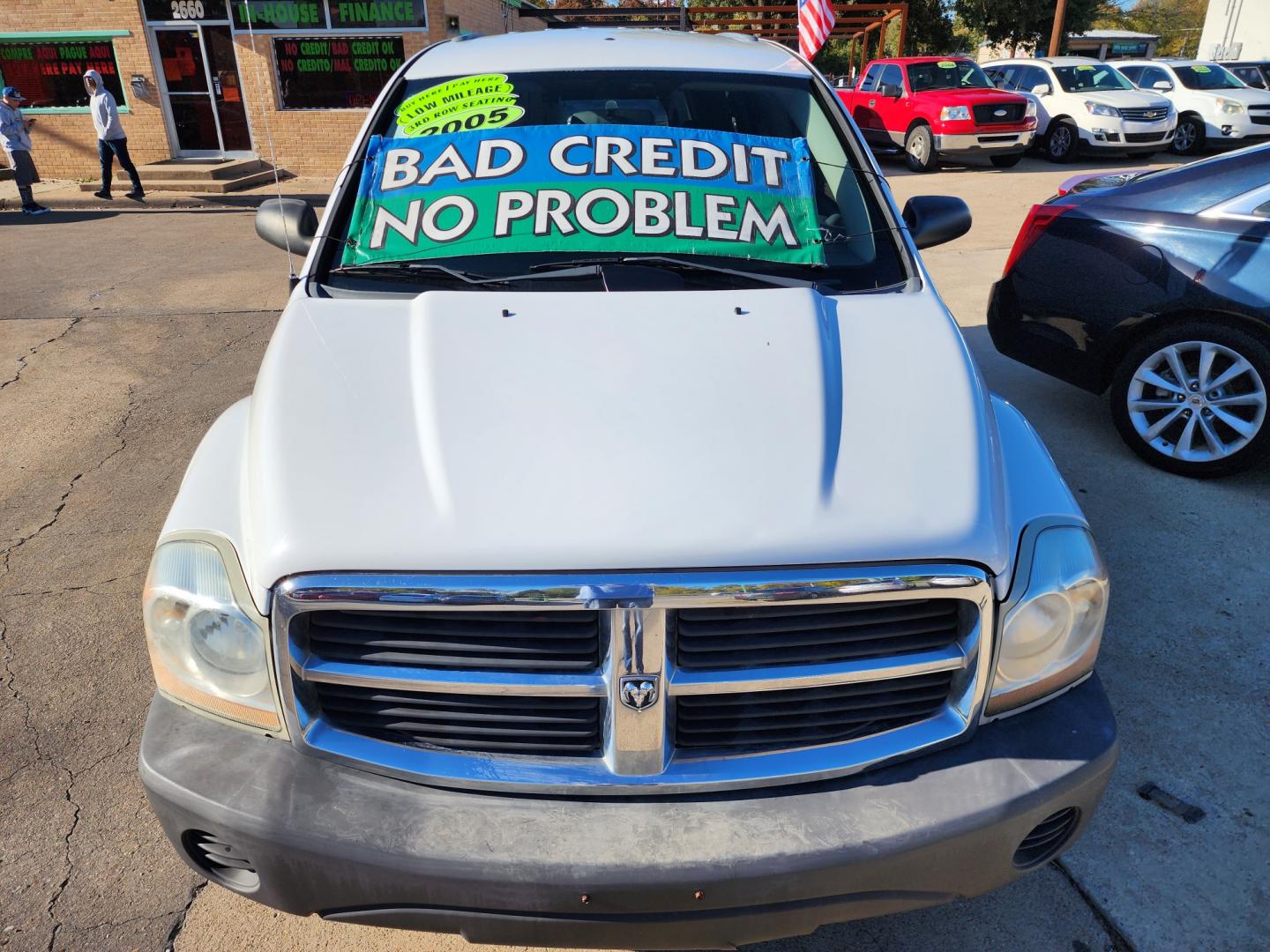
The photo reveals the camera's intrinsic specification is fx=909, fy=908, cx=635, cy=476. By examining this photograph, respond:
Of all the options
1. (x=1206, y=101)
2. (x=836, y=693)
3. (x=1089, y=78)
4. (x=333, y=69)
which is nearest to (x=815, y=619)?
(x=836, y=693)

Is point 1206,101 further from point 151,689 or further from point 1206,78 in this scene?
point 151,689

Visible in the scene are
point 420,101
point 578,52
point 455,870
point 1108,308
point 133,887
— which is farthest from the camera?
point 1108,308

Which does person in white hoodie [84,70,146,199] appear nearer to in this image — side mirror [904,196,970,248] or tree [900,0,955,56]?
side mirror [904,196,970,248]

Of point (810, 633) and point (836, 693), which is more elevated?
point (810, 633)

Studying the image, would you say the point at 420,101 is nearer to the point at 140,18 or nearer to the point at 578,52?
the point at 578,52

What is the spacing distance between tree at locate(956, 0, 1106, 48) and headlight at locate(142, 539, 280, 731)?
3601 cm

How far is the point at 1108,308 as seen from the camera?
14.7ft

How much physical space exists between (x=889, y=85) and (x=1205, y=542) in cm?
1565

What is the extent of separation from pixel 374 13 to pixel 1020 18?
82.2 ft

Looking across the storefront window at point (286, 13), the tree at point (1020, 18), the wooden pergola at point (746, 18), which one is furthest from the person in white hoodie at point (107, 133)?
the tree at point (1020, 18)

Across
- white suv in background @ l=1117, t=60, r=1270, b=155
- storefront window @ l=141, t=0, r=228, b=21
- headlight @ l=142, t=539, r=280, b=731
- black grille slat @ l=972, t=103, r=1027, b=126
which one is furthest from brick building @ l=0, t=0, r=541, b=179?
headlight @ l=142, t=539, r=280, b=731

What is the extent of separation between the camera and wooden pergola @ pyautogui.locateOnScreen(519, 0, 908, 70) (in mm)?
18703

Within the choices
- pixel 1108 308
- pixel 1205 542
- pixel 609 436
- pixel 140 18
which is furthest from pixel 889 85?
pixel 609 436

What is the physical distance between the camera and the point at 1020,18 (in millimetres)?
31531
